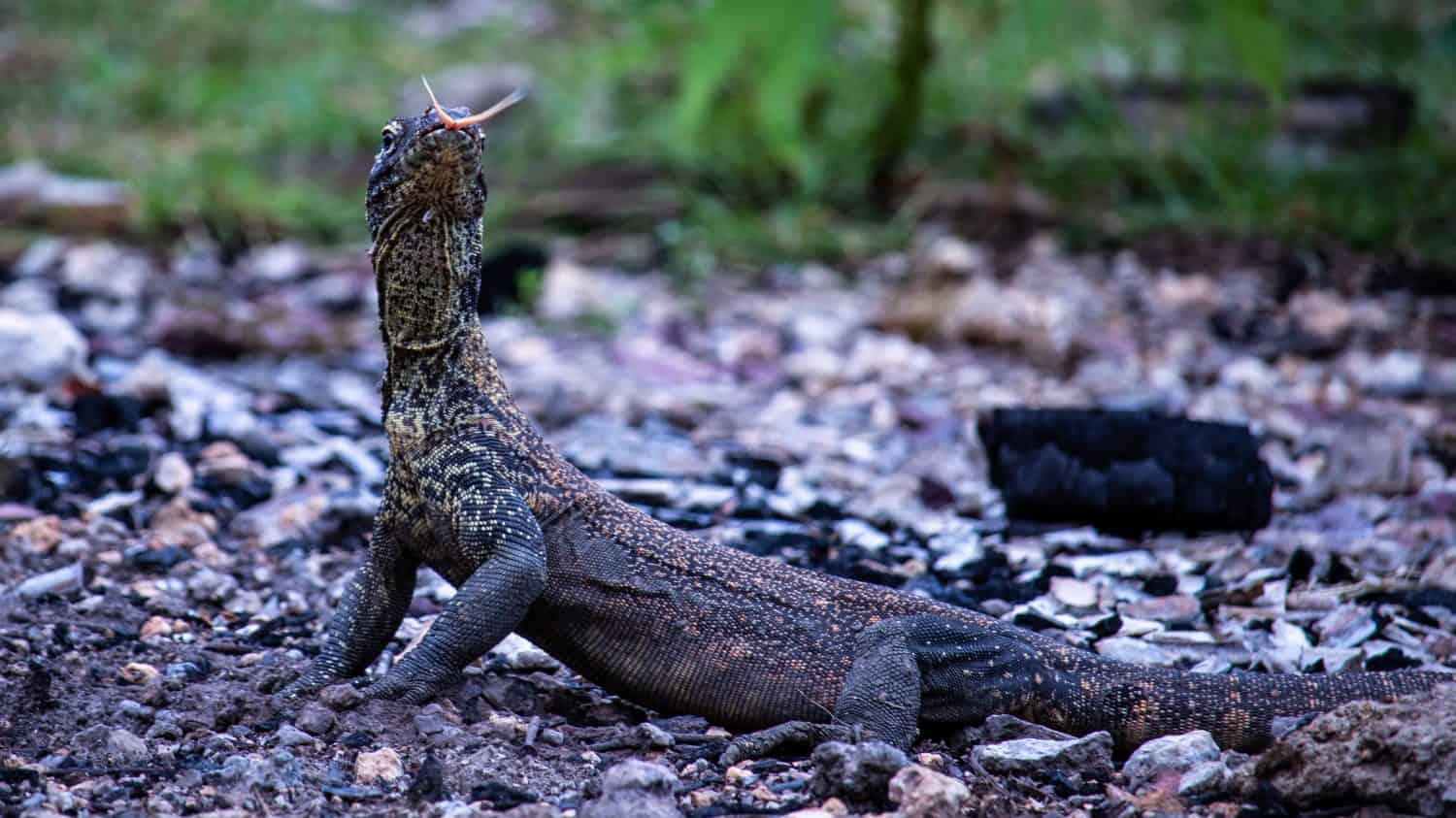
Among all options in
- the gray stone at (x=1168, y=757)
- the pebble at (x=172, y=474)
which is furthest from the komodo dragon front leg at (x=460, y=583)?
the pebble at (x=172, y=474)

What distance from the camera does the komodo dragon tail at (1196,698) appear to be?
4.30 m

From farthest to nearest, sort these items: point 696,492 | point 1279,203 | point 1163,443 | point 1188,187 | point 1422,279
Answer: point 1188,187 < point 1279,203 < point 1422,279 < point 696,492 < point 1163,443

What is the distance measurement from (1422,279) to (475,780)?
7508 mm

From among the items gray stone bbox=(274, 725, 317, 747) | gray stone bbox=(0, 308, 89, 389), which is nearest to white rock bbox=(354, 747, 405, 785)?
gray stone bbox=(274, 725, 317, 747)

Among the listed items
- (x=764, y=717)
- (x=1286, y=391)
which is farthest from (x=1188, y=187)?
(x=764, y=717)

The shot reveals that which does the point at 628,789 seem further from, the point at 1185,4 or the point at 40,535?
the point at 1185,4

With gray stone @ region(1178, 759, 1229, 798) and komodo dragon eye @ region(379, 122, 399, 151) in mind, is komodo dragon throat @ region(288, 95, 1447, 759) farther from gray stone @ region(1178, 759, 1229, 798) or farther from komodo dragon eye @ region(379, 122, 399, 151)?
gray stone @ region(1178, 759, 1229, 798)

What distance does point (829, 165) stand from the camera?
11781 mm

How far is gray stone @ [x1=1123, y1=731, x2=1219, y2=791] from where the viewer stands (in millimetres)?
4094

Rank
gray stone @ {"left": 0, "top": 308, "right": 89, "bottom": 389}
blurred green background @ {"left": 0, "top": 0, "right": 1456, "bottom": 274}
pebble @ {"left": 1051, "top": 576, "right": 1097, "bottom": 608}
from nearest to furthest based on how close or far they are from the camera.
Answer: pebble @ {"left": 1051, "top": 576, "right": 1097, "bottom": 608}
gray stone @ {"left": 0, "top": 308, "right": 89, "bottom": 389}
blurred green background @ {"left": 0, "top": 0, "right": 1456, "bottom": 274}

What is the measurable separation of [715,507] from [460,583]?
2074mm

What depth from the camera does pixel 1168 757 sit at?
13.5ft

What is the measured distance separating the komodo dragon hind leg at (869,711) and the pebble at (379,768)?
851 millimetres

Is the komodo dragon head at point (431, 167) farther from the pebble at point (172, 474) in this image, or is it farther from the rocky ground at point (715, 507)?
the pebble at point (172, 474)
